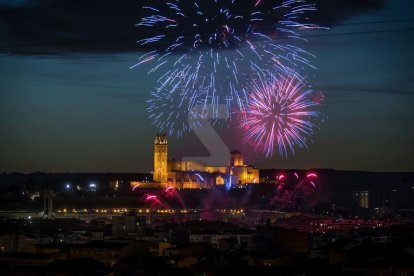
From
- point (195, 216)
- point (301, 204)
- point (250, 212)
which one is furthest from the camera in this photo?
point (301, 204)

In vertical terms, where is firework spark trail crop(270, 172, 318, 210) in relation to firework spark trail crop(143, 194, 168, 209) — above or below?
above

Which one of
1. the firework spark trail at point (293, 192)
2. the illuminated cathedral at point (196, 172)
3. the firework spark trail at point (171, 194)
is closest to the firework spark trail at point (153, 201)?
the firework spark trail at point (171, 194)

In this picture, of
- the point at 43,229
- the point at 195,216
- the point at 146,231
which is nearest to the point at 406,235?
the point at 146,231

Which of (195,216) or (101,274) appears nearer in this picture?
(101,274)

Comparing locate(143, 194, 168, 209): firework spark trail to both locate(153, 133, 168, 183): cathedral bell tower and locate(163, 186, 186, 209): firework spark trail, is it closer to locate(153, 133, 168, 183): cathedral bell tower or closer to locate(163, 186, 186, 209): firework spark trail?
locate(163, 186, 186, 209): firework spark trail

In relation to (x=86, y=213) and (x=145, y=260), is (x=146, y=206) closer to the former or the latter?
(x=86, y=213)

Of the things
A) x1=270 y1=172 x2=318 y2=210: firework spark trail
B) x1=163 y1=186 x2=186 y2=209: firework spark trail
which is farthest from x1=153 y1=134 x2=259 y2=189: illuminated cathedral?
x1=270 y1=172 x2=318 y2=210: firework spark trail

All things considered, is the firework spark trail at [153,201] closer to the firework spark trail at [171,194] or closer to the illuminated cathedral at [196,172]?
the firework spark trail at [171,194]
